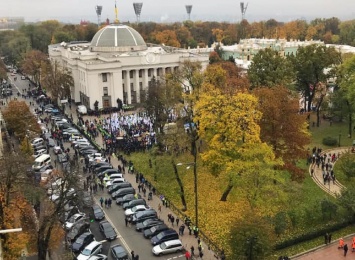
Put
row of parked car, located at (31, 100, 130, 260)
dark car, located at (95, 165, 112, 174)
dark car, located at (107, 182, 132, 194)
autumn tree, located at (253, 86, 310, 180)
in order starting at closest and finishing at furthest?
1. row of parked car, located at (31, 100, 130, 260)
2. autumn tree, located at (253, 86, 310, 180)
3. dark car, located at (107, 182, 132, 194)
4. dark car, located at (95, 165, 112, 174)

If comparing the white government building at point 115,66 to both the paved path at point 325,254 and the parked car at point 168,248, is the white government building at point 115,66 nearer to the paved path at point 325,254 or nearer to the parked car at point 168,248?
the parked car at point 168,248

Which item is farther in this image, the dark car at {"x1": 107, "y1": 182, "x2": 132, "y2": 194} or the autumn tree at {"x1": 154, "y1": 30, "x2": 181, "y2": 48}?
the autumn tree at {"x1": 154, "y1": 30, "x2": 181, "y2": 48}

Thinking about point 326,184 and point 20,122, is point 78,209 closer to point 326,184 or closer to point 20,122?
point 20,122

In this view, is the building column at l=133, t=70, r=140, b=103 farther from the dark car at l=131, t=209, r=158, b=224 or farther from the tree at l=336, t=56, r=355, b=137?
the dark car at l=131, t=209, r=158, b=224

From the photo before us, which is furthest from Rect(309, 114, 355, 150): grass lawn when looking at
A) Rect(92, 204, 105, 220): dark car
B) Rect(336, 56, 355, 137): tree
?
Rect(92, 204, 105, 220): dark car

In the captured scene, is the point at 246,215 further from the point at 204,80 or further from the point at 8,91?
the point at 8,91

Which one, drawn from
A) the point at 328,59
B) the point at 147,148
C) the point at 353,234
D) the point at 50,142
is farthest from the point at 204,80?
the point at 353,234
